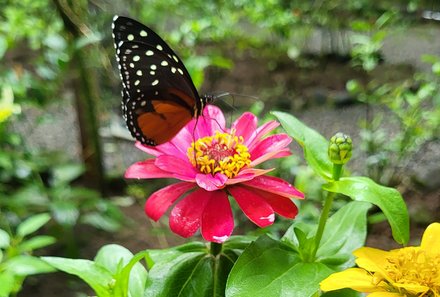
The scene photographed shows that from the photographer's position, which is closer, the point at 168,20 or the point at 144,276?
the point at 144,276

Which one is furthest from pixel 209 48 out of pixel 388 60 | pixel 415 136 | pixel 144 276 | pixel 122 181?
pixel 144 276

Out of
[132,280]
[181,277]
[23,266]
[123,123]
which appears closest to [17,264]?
[23,266]

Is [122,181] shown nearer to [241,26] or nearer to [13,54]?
[13,54]

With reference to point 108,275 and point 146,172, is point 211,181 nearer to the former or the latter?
point 146,172

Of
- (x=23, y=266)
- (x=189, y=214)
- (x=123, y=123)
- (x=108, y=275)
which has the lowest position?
(x=123, y=123)

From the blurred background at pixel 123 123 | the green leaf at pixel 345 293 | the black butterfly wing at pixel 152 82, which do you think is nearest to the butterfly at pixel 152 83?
the black butterfly wing at pixel 152 82

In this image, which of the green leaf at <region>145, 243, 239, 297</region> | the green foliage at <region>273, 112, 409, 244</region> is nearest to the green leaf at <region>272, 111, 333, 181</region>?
the green foliage at <region>273, 112, 409, 244</region>

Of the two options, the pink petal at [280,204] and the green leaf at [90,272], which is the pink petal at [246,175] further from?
the green leaf at [90,272]
